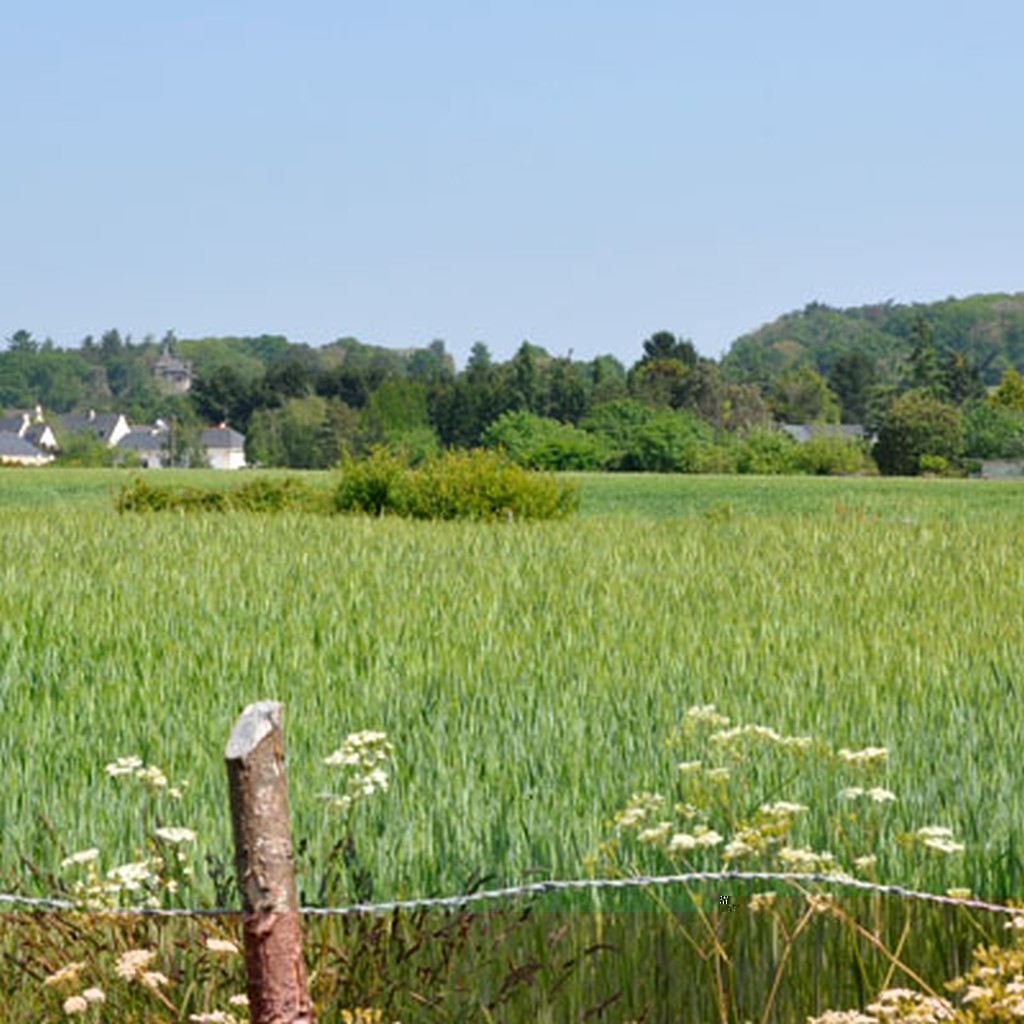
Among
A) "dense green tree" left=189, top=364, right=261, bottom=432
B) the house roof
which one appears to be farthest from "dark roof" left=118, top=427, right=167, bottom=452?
"dense green tree" left=189, top=364, right=261, bottom=432

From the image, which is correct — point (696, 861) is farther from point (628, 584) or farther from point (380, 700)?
point (628, 584)

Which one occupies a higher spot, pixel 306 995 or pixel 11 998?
pixel 306 995

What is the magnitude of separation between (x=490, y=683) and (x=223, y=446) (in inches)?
3859

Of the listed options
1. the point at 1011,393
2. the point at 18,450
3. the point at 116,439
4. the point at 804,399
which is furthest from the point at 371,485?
the point at 116,439

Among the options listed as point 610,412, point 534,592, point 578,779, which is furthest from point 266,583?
point 610,412

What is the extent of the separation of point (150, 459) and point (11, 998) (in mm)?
124237

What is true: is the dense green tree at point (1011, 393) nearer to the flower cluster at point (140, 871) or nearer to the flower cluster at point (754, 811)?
the flower cluster at point (754, 811)

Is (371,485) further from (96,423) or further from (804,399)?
(96,423)

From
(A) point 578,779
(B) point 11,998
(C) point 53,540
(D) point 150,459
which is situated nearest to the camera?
(B) point 11,998

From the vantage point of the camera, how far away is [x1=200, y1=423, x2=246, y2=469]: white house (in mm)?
101688

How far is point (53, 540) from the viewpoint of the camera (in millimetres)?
16781

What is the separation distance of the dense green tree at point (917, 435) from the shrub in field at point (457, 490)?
4832 centimetres

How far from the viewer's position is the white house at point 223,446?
101688 mm

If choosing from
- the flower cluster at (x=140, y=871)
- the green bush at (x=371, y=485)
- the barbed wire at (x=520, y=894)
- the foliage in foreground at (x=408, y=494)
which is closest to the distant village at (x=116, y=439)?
the foliage in foreground at (x=408, y=494)
